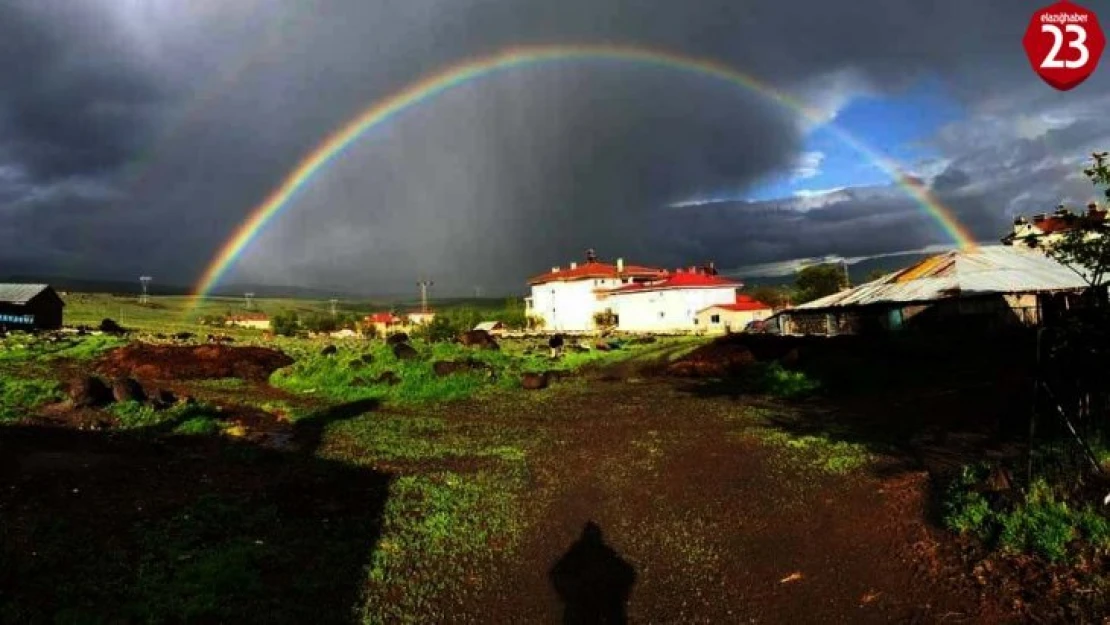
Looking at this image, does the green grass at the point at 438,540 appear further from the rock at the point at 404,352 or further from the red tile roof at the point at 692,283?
the red tile roof at the point at 692,283

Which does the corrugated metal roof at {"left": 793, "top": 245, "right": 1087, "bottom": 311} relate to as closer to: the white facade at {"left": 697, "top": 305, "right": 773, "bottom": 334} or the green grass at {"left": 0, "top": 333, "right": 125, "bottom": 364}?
the green grass at {"left": 0, "top": 333, "right": 125, "bottom": 364}

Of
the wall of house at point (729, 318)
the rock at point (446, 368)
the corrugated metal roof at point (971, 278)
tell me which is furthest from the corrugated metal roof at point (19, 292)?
the corrugated metal roof at point (971, 278)

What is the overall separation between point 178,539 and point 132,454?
5.39 metres

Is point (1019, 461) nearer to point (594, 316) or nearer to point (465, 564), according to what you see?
point (465, 564)

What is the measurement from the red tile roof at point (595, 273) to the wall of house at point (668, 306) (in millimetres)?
15111

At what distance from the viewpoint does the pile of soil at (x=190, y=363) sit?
98.3 ft

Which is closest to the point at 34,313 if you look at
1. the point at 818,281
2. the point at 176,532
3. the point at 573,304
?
the point at 573,304

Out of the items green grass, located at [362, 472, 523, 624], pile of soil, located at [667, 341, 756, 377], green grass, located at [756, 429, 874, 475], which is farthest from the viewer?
pile of soil, located at [667, 341, 756, 377]

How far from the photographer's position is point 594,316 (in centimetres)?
11244

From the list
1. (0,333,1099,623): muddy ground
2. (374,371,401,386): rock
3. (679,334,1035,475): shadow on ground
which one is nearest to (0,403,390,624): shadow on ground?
(0,333,1099,623): muddy ground

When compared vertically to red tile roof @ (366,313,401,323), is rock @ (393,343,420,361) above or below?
below

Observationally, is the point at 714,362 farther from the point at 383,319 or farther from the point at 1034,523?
the point at 383,319

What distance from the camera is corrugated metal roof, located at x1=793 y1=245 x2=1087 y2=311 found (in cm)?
3803

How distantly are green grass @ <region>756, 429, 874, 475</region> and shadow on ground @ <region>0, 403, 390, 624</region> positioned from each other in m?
7.07
